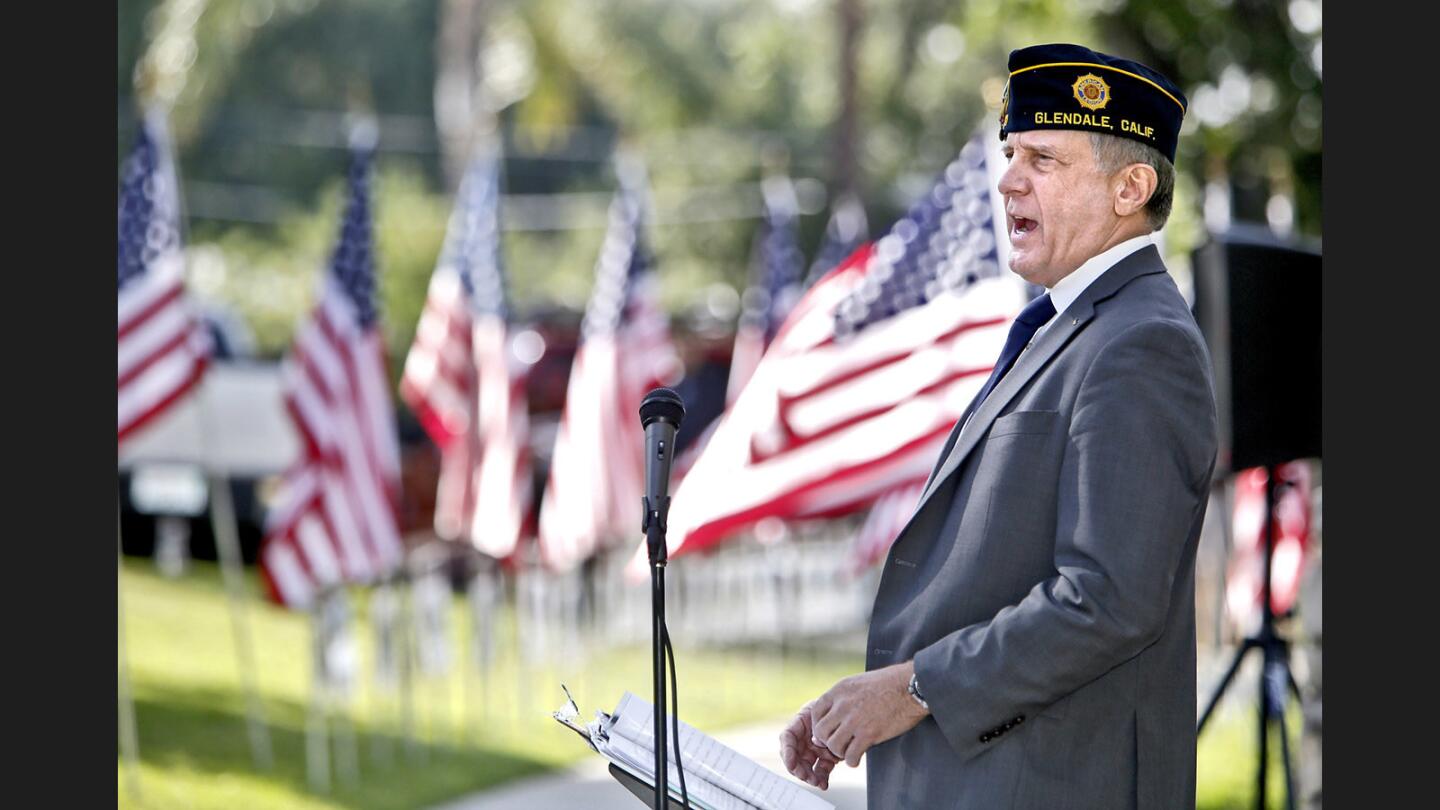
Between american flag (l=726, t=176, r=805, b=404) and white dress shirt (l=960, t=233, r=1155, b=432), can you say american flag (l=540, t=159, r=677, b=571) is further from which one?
white dress shirt (l=960, t=233, r=1155, b=432)

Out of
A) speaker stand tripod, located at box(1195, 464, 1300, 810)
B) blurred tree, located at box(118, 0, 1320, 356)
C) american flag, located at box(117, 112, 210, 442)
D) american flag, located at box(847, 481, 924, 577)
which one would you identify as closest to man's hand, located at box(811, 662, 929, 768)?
speaker stand tripod, located at box(1195, 464, 1300, 810)

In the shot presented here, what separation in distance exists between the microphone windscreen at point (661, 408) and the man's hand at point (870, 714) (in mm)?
535

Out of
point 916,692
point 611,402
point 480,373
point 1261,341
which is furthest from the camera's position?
point 611,402

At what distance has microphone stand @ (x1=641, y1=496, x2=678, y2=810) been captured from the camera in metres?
2.66

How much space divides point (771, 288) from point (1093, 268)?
34.8 feet

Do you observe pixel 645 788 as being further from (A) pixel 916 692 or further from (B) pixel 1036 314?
(B) pixel 1036 314

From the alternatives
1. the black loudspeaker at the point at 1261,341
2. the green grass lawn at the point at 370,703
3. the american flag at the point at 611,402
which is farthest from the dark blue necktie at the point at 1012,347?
the american flag at the point at 611,402

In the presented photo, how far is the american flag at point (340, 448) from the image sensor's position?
26.6 feet

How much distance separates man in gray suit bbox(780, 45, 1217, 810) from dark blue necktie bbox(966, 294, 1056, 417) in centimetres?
8

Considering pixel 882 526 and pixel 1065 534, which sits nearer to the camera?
pixel 1065 534

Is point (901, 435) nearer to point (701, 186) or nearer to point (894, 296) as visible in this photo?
point (894, 296)

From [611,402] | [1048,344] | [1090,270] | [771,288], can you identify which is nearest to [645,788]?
[1048,344]

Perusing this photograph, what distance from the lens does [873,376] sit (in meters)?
6.64

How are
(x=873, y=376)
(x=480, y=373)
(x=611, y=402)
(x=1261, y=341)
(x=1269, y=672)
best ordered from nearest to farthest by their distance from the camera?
1. (x=1261, y=341)
2. (x=1269, y=672)
3. (x=873, y=376)
4. (x=480, y=373)
5. (x=611, y=402)
